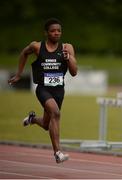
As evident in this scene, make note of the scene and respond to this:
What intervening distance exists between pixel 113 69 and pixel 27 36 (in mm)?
9340

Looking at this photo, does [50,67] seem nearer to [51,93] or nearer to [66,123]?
[51,93]

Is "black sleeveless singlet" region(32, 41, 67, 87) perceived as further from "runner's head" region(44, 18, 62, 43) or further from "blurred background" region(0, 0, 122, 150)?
"blurred background" region(0, 0, 122, 150)

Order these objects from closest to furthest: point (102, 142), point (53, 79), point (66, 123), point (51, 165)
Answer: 1. point (53, 79)
2. point (51, 165)
3. point (102, 142)
4. point (66, 123)

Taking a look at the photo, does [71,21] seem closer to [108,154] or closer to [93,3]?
[93,3]

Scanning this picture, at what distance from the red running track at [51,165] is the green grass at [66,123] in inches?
124

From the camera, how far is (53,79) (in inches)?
467

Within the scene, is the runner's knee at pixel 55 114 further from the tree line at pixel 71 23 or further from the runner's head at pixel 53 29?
the tree line at pixel 71 23

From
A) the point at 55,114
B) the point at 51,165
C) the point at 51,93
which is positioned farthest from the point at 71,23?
the point at 55,114

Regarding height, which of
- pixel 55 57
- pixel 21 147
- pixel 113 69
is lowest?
pixel 113 69

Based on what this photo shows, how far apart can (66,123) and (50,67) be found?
430 inches

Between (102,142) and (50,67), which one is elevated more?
(50,67)

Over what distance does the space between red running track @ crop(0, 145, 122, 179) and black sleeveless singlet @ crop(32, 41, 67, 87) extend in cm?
119

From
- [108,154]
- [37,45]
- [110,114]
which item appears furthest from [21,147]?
[110,114]

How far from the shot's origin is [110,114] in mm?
26703
